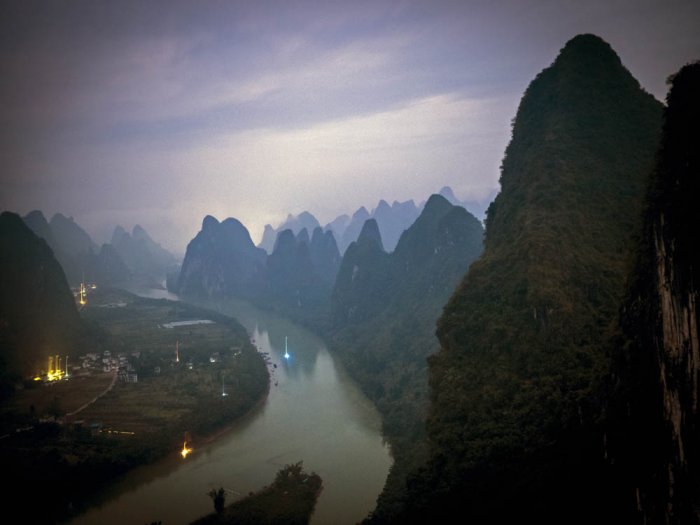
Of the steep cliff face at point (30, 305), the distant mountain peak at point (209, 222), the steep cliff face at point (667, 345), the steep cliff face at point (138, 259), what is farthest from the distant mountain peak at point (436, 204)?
the steep cliff face at point (138, 259)

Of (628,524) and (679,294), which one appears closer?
(679,294)

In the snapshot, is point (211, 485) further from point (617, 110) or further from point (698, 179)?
point (617, 110)

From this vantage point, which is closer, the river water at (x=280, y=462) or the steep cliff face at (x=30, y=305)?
the river water at (x=280, y=462)

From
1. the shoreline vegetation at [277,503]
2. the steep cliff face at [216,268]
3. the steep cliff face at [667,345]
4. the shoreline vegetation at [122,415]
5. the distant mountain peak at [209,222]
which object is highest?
the distant mountain peak at [209,222]

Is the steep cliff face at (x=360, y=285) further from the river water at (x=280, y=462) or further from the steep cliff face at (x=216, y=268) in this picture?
the steep cliff face at (x=216, y=268)

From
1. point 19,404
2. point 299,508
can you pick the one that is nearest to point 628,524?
point 299,508

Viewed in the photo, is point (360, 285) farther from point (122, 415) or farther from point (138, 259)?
point (138, 259)

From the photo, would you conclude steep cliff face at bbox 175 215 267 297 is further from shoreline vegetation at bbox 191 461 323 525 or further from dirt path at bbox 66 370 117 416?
shoreline vegetation at bbox 191 461 323 525
